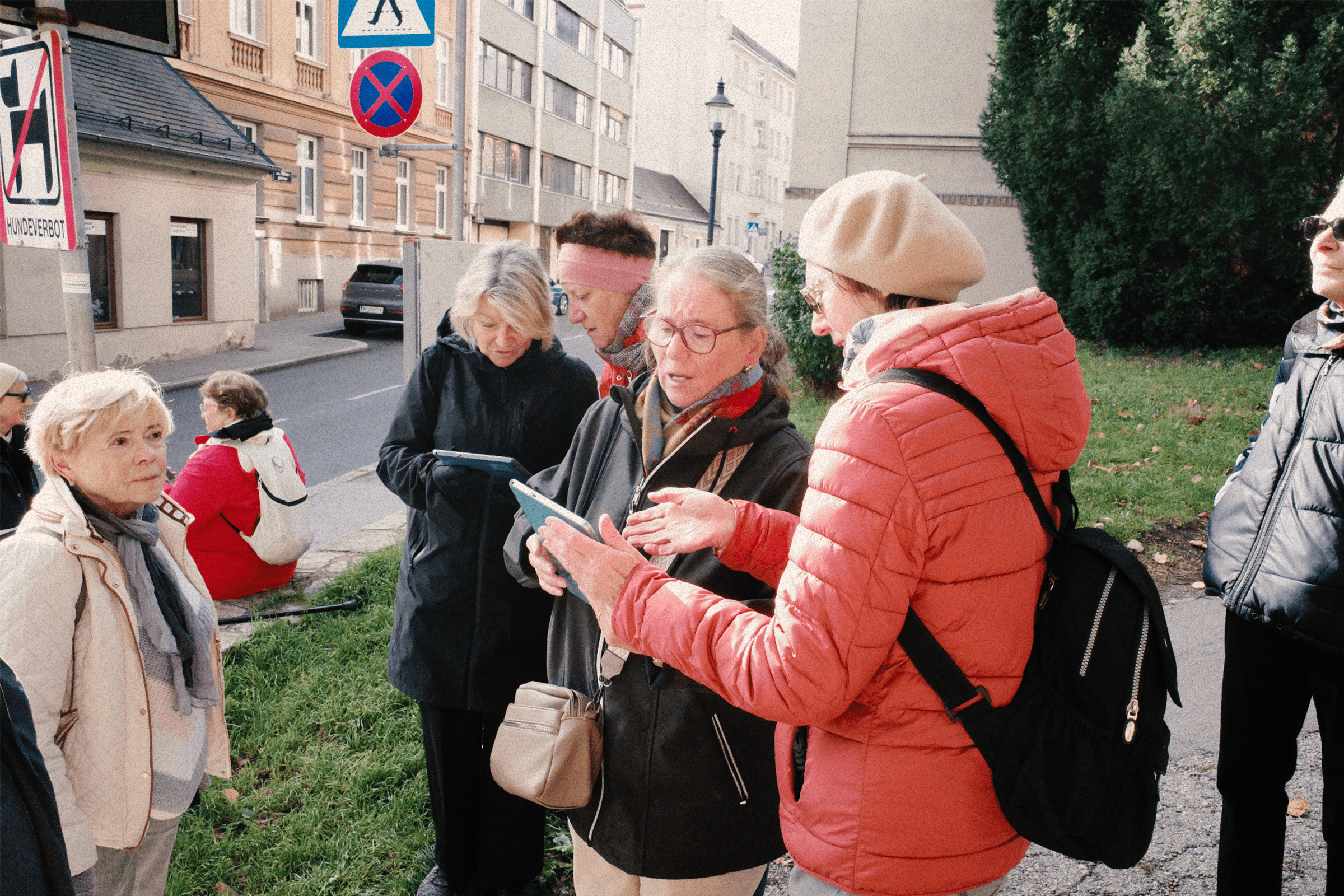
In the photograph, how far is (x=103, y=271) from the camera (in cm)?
1529

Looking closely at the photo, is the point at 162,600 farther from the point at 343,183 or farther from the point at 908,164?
the point at 343,183

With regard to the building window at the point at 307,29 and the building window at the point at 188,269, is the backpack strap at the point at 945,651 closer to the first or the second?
the building window at the point at 188,269

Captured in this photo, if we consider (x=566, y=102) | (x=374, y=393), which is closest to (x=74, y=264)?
(x=374, y=393)

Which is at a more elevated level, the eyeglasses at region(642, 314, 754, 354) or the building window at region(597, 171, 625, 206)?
the building window at region(597, 171, 625, 206)

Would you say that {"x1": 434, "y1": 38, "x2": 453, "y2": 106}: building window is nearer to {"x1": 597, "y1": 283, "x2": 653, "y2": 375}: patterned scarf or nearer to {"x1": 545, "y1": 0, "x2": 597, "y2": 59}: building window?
{"x1": 545, "y1": 0, "x2": 597, "y2": 59}: building window

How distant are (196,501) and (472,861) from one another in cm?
320

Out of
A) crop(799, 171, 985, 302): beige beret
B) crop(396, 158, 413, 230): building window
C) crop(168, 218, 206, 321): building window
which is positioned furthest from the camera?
crop(396, 158, 413, 230): building window

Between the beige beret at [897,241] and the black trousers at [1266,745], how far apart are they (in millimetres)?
1531

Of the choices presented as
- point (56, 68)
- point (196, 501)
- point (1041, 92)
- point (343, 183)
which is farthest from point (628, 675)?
point (343, 183)

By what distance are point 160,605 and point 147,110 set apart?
52.9 feet

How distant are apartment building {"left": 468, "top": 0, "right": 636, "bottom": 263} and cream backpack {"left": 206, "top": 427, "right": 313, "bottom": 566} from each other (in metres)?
25.6

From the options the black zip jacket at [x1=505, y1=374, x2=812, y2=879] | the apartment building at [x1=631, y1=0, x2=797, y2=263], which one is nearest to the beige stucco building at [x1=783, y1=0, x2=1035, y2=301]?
the black zip jacket at [x1=505, y1=374, x2=812, y2=879]

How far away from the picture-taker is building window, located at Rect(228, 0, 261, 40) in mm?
21234

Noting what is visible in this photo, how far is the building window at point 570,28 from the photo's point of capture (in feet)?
130
